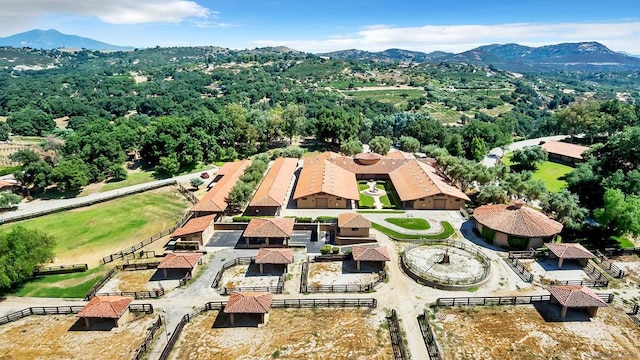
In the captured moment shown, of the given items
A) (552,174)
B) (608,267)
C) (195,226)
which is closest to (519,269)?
(608,267)

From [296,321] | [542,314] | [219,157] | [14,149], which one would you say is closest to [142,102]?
[14,149]

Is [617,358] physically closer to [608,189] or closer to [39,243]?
[608,189]

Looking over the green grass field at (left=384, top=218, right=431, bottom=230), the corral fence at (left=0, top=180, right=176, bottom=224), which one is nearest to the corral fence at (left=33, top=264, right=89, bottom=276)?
the corral fence at (left=0, top=180, right=176, bottom=224)

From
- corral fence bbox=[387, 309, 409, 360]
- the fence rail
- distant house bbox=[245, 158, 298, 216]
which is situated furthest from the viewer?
distant house bbox=[245, 158, 298, 216]

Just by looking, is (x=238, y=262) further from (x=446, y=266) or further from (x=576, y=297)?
(x=576, y=297)

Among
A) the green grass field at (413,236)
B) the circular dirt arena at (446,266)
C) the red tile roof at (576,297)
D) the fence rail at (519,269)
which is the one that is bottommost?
the fence rail at (519,269)

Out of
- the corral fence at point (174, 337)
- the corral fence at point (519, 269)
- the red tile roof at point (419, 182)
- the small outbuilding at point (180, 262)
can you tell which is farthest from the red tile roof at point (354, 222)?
the corral fence at point (174, 337)

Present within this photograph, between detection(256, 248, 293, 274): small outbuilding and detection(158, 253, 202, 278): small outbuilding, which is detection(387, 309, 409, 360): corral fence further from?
detection(158, 253, 202, 278): small outbuilding

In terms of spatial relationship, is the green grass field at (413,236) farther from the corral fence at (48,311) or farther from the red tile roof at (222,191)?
the corral fence at (48,311)
